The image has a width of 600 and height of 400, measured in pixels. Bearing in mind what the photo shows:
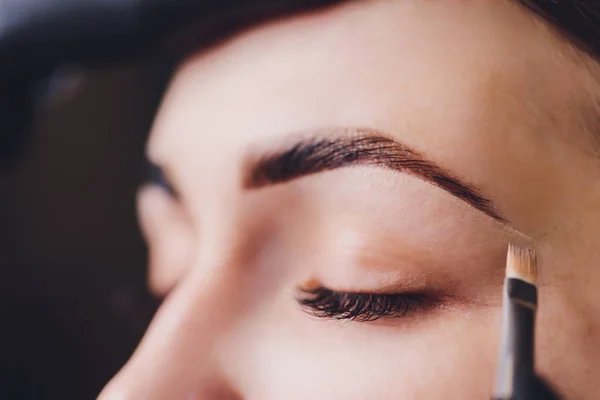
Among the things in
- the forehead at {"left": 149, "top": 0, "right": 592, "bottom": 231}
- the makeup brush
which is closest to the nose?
the forehead at {"left": 149, "top": 0, "right": 592, "bottom": 231}

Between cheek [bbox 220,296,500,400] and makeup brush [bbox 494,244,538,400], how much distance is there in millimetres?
19

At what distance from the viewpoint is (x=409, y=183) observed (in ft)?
1.57

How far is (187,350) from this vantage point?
524mm

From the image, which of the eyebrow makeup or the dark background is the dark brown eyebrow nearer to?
the eyebrow makeup

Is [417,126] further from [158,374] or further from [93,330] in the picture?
[93,330]

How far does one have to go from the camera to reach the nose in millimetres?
507

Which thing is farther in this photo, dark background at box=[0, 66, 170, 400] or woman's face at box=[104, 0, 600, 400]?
dark background at box=[0, 66, 170, 400]

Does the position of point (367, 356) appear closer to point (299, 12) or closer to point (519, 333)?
point (519, 333)

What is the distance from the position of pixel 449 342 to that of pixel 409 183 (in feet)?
0.43

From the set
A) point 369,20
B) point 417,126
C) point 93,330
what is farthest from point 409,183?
point 93,330

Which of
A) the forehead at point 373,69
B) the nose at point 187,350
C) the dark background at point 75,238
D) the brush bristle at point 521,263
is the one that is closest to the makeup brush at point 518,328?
the brush bristle at point 521,263

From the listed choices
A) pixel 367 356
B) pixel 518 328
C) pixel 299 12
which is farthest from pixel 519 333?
pixel 299 12

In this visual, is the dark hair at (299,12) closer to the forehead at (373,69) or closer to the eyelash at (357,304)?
the forehead at (373,69)

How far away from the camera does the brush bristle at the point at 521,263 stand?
45 cm
